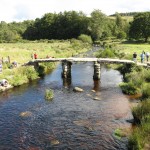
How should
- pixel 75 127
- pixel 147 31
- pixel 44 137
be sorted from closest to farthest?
1. pixel 44 137
2. pixel 75 127
3. pixel 147 31

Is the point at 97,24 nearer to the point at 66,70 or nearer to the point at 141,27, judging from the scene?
the point at 141,27

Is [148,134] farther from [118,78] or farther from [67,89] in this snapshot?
[118,78]

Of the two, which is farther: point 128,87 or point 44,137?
point 128,87

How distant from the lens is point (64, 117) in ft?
99.1

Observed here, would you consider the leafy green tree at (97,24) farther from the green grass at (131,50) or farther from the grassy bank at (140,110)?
the grassy bank at (140,110)

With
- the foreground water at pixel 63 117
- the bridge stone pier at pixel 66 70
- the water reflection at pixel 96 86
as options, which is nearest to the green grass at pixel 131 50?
the water reflection at pixel 96 86

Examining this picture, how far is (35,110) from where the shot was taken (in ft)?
107

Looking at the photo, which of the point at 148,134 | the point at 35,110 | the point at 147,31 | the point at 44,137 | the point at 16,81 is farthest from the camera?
the point at 147,31

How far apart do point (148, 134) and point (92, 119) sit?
8041 mm

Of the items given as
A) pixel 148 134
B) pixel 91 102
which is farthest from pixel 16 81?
pixel 148 134

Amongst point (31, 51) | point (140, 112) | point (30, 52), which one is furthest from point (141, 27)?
point (140, 112)

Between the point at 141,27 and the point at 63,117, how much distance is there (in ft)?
299

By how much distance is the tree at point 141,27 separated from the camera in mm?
113000

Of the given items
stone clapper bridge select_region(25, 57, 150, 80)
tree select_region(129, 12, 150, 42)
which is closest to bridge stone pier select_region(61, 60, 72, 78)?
stone clapper bridge select_region(25, 57, 150, 80)
